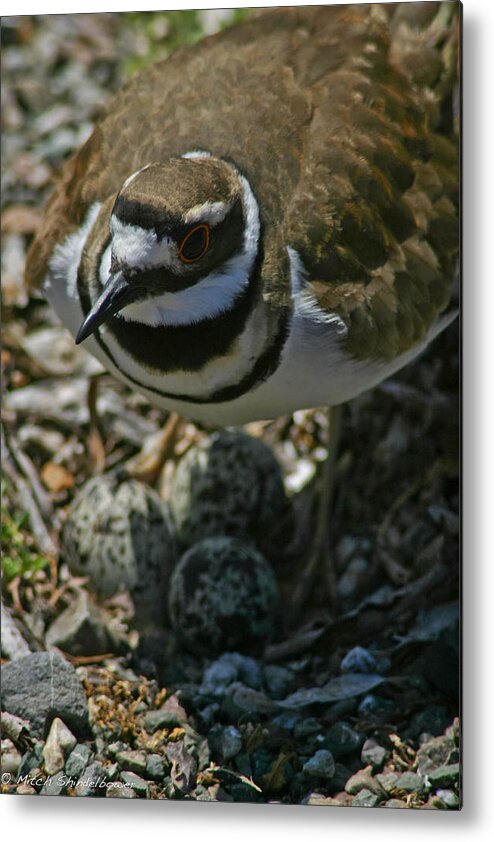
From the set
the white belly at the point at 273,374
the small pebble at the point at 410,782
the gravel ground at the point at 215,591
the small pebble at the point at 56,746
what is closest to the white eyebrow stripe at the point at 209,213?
the white belly at the point at 273,374

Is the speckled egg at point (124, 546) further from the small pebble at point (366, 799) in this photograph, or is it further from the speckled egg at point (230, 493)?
the small pebble at point (366, 799)

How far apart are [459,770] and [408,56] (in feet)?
6.06

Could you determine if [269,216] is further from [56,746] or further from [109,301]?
[56,746]

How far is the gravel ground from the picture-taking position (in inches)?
118

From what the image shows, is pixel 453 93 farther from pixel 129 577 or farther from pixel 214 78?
pixel 129 577

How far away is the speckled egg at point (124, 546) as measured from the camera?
331 cm

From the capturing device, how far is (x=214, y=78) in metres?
3.13

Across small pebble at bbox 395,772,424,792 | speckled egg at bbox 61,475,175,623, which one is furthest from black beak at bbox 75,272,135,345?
small pebble at bbox 395,772,424,792

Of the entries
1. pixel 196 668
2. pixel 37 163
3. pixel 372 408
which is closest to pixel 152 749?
pixel 196 668

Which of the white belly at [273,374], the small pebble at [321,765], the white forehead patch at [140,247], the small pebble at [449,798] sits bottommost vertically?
the small pebble at [449,798]

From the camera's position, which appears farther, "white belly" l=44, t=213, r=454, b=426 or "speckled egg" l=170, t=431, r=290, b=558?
"speckled egg" l=170, t=431, r=290, b=558

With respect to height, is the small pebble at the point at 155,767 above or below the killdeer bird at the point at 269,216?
below

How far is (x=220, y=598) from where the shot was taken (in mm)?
3223

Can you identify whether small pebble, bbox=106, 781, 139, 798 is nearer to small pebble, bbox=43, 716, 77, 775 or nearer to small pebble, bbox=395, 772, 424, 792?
small pebble, bbox=43, 716, 77, 775
